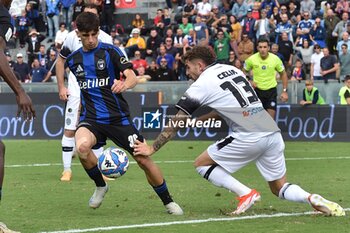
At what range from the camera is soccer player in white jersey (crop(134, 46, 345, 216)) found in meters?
9.91

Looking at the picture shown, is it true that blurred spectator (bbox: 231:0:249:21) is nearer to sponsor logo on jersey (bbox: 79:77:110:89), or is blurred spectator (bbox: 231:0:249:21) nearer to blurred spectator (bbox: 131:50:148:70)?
blurred spectator (bbox: 131:50:148:70)

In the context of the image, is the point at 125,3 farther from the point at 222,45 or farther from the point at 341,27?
the point at 341,27

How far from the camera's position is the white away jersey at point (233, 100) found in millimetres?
9930

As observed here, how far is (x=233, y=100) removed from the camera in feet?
32.9

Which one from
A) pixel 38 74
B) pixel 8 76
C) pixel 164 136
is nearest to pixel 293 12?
pixel 38 74

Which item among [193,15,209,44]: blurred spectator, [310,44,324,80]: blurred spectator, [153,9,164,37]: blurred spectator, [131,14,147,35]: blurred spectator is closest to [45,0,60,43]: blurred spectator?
[131,14,147,35]: blurred spectator

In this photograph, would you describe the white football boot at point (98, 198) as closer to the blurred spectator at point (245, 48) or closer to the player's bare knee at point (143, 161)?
the player's bare knee at point (143, 161)

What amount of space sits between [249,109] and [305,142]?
14164 millimetres

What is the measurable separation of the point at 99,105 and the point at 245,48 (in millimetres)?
18089

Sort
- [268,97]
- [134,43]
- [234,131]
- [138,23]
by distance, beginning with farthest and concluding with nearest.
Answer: [138,23] → [134,43] → [268,97] → [234,131]

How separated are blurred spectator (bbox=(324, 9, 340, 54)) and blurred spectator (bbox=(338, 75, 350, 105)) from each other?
16.4 ft

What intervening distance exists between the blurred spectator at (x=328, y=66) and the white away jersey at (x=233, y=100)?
17.4 meters

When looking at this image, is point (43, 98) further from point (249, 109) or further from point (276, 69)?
point (249, 109)

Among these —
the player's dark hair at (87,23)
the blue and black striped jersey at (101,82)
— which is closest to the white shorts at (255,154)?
the blue and black striped jersey at (101,82)
